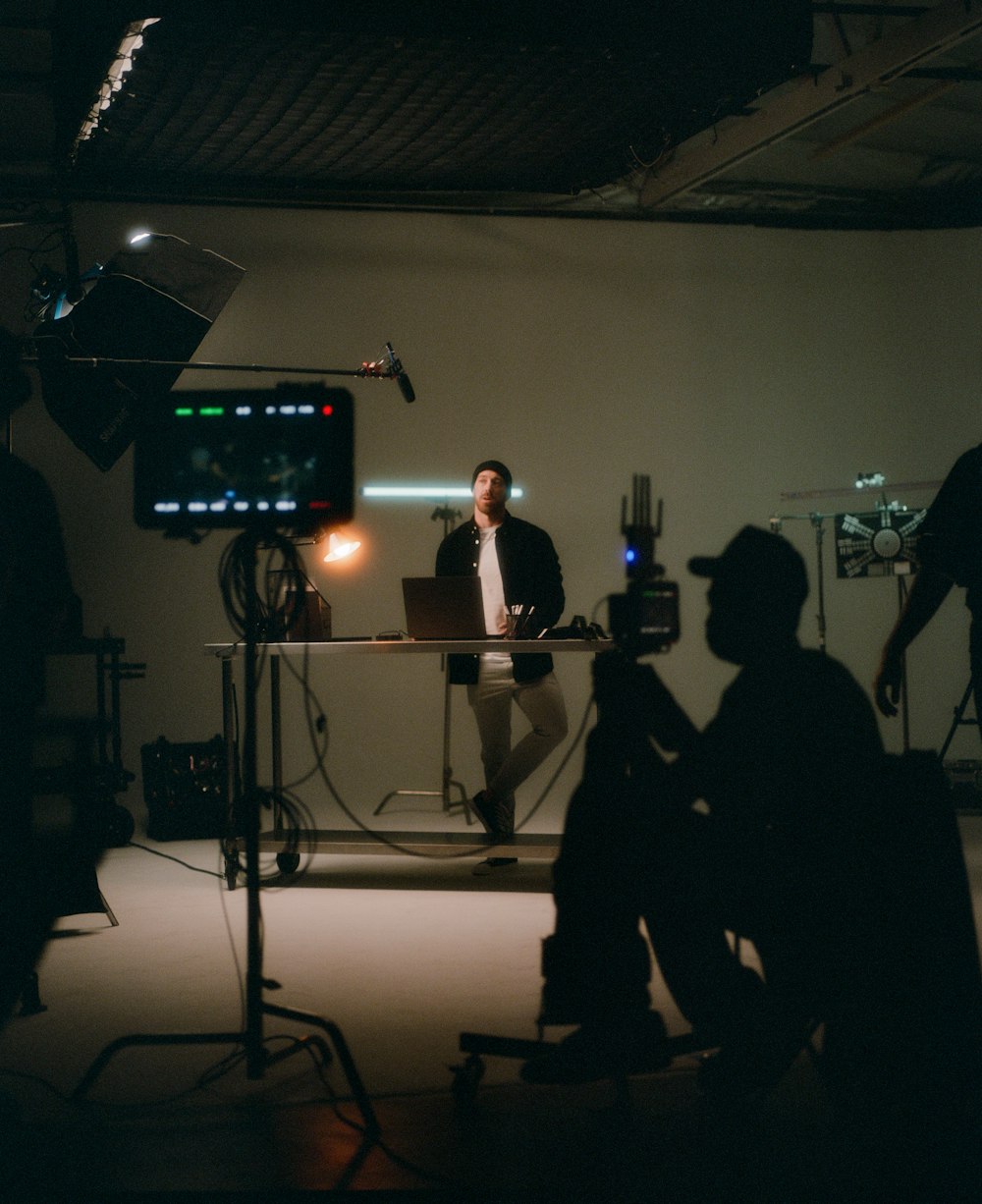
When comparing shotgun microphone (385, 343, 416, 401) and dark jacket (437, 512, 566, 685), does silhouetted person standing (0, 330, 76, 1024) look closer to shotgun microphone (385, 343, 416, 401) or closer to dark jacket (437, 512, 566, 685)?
shotgun microphone (385, 343, 416, 401)

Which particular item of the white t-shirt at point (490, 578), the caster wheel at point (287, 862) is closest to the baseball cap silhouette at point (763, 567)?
the white t-shirt at point (490, 578)

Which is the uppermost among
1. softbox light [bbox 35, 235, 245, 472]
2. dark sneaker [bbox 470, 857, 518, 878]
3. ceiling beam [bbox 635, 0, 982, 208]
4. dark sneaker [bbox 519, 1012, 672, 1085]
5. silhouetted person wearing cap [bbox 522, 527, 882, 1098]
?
ceiling beam [bbox 635, 0, 982, 208]

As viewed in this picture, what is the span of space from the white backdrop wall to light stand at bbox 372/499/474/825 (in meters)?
0.08

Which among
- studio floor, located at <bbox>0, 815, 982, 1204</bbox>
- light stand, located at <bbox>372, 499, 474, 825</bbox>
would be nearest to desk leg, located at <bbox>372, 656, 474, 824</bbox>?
light stand, located at <bbox>372, 499, 474, 825</bbox>

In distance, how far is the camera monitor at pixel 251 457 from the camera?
2438 mm

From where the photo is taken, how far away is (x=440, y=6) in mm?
3711

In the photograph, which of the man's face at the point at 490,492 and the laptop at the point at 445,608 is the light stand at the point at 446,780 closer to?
the man's face at the point at 490,492

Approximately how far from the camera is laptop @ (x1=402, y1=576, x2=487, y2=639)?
4578 millimetres

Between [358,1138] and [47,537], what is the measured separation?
1.42 meters

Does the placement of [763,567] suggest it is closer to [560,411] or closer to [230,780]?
[230,780]

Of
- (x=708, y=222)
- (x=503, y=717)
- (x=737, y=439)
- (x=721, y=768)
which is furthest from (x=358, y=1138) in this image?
(x=708, y=222)

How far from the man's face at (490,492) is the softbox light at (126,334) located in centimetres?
172

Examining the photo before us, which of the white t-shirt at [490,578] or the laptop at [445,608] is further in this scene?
the white t-shirt at [490,578]

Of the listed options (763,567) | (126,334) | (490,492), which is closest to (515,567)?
(490,492)
